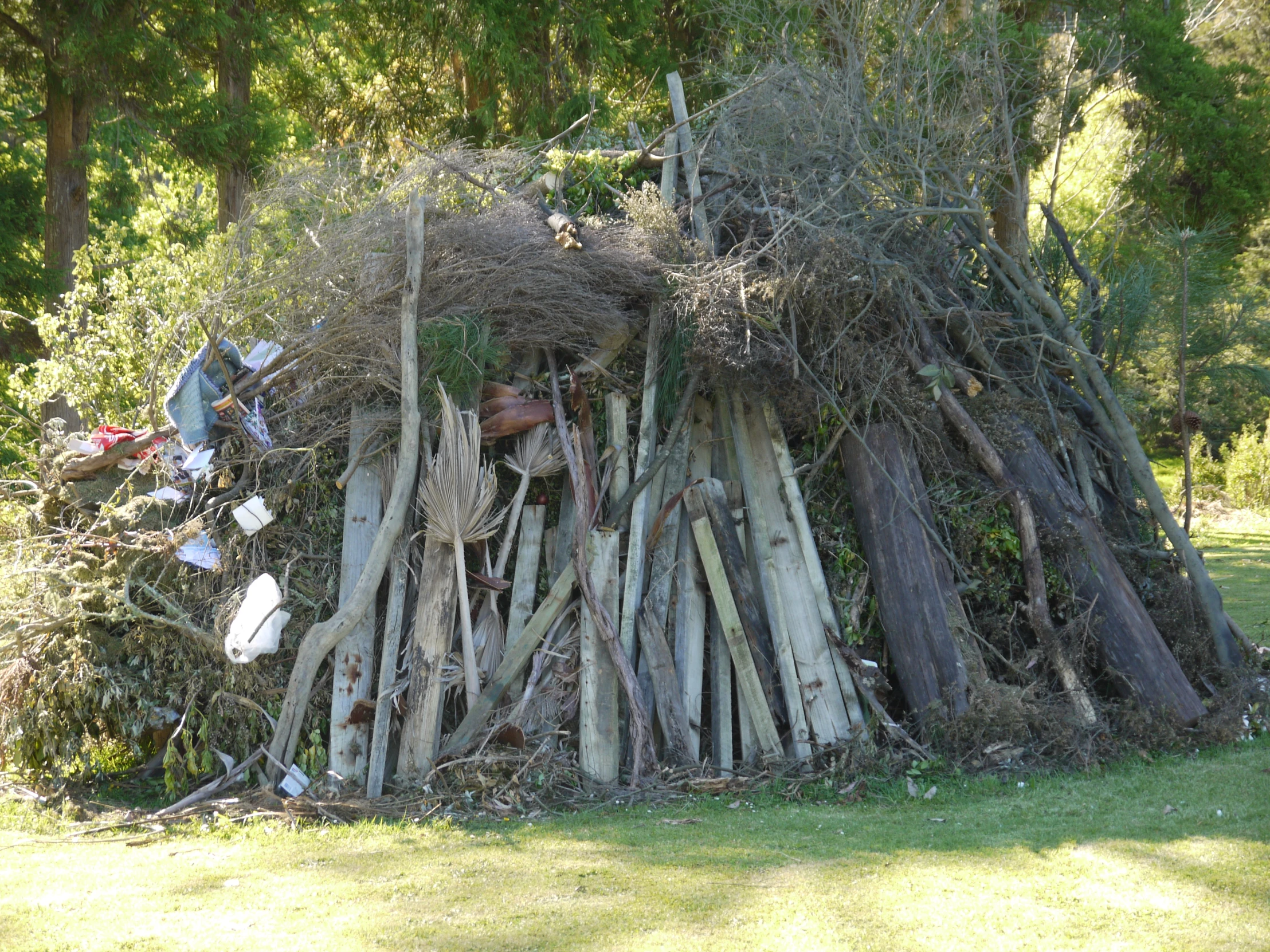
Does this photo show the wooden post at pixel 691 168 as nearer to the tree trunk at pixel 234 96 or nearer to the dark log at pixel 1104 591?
the dark log at pixel 1104 591

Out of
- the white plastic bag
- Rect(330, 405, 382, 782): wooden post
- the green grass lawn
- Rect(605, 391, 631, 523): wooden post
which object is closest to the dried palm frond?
Rect(330, 405, 382, 782): wooden post

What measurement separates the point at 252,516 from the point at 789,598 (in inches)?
144

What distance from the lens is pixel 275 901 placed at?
445 cm

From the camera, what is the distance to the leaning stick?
6.23 metres

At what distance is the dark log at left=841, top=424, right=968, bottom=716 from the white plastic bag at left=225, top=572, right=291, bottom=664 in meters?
3.95

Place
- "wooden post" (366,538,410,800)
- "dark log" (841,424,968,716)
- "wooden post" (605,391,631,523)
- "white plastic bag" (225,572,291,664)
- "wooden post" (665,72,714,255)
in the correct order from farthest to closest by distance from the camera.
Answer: "wooden post" (665,72,714,255) < "wooden post" (605,391,631,523) < "dark log" (841,424,968,716) < "white plastic bag" (225,572,291,664) < "wooden post" (366,538,410,800)

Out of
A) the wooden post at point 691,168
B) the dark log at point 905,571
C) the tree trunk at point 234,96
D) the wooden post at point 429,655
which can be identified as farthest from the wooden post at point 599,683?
the tree trunk at point 234,96

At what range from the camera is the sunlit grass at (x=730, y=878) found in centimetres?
396

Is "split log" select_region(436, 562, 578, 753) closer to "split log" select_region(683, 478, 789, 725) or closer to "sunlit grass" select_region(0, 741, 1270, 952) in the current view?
"sunlit grass" select_region(0, 741, 1270, 952)

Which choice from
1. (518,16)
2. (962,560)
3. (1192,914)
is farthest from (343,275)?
(518,16)

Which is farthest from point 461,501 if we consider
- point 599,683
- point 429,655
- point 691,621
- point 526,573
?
point 691,621

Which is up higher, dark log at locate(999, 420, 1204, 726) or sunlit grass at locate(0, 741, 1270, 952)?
dark log at locate(999, 420, 1204, 726)

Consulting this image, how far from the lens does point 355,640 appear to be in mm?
6367

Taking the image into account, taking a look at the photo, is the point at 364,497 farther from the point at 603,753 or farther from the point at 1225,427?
the point at 1225,427
